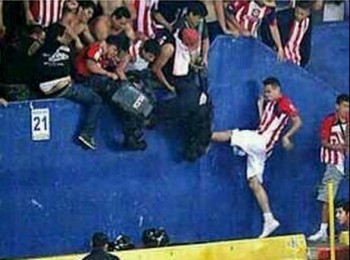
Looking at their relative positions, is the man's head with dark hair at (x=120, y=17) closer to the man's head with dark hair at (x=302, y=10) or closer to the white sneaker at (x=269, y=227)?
→ the man's head with dark hair at (x=302, y=10)

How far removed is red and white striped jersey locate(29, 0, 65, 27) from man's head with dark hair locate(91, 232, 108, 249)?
26.3 inches

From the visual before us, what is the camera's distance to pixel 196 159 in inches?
139

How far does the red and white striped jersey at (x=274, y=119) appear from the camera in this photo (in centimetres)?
359

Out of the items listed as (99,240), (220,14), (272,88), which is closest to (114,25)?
(220,14)

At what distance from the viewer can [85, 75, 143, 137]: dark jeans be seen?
11.2 feet

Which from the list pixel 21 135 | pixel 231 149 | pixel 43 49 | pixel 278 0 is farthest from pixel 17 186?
pixel 278 0

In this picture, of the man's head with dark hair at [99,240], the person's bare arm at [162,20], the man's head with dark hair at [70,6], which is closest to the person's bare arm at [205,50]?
the person's bare arm at [162,20]

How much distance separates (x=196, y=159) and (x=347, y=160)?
1.78 feet

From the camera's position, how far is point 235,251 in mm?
3557

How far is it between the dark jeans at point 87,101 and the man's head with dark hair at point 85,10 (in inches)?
8.0

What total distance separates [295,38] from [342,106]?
0.94 feet

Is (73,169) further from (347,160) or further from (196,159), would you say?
(347,160)

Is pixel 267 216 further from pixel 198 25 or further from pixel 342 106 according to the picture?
pixel 198 25

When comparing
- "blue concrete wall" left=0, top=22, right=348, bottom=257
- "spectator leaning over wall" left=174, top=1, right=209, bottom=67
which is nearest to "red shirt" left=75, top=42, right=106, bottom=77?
"blue concrete wall" left=0, top=22, right=348, bottom=257
